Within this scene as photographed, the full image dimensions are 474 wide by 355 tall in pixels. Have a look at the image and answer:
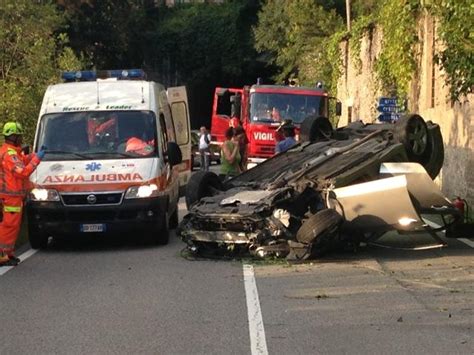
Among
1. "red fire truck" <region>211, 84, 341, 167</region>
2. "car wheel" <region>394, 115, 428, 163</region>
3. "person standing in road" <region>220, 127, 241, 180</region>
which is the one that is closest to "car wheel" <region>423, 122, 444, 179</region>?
"car wheel" <region>394, 115, 428, 163</region>

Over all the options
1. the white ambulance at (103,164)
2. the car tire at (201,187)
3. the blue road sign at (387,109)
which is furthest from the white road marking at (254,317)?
the blue road sign at (387,109)

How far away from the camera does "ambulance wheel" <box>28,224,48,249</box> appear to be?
11.7m

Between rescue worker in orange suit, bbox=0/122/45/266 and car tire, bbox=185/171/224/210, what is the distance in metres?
2.20

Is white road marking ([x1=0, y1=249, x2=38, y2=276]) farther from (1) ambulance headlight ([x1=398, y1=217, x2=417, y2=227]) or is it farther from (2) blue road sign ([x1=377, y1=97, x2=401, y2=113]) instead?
(2) blue road sign ([x1=377, y1=97, x2=401, y2=113])

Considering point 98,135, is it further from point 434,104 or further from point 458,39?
point 434,104

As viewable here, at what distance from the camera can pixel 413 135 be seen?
38.3ft

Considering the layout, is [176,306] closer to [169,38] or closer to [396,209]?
[396,209]

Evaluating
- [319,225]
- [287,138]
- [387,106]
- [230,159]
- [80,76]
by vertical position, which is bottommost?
[319,225]

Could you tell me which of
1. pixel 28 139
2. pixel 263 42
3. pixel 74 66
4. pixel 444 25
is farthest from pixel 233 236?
pixel 263 42

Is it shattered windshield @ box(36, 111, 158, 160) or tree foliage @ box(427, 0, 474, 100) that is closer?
tree foliage @ box(427, 0, 474, 100)

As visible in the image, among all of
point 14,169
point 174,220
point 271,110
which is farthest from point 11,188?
point 271,110

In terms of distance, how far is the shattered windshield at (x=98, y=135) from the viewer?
479 inches

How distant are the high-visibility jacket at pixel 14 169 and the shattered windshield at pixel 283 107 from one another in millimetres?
12876

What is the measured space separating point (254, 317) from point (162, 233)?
4819mm
